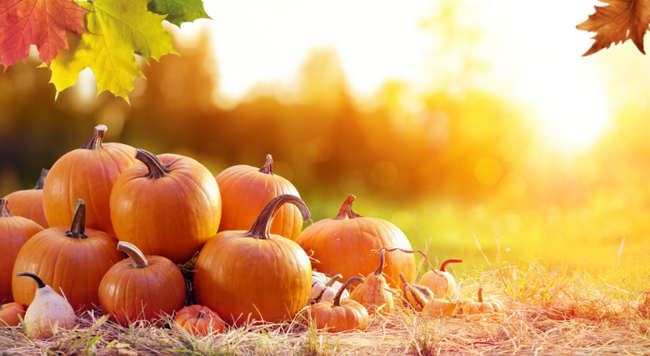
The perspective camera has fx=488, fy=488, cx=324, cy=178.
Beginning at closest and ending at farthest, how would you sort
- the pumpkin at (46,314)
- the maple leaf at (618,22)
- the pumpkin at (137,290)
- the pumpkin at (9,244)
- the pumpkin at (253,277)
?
the maple leaf at (618,22)
the pumpkin at (46,314)
the pumpkin at (137,290)
the pumpkin at (253,277)
the pumpkin at (9,244)

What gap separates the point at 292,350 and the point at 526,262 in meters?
2.92

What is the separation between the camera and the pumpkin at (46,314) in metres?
2.64

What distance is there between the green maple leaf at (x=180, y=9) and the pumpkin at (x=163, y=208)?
39.2 inches

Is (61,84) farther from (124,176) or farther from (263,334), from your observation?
(263,334)

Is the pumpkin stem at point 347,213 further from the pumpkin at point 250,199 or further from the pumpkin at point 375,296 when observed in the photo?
the pumpkin at point 375,296

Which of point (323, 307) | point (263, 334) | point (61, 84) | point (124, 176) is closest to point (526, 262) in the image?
point (323, 307)

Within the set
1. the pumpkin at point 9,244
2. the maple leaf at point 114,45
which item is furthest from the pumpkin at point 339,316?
the pumpkin at point 9,244

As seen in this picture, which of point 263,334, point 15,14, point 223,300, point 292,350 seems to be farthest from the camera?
point 223,300

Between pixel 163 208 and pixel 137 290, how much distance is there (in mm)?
506

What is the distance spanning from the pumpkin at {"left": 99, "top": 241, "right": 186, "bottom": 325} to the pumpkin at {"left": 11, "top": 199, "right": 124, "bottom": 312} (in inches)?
8.0

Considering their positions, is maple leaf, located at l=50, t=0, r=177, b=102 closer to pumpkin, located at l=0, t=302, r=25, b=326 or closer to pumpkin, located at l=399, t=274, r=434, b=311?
pumpkin, located at l=0, t=302, r=25, b=326

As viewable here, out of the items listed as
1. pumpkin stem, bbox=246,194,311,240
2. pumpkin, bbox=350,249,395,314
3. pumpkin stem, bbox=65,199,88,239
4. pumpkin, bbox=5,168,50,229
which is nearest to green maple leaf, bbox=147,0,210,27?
pumpkin stem, bbox=246,194,311,240

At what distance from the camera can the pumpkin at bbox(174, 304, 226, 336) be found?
2654 millimetres

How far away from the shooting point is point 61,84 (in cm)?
251
